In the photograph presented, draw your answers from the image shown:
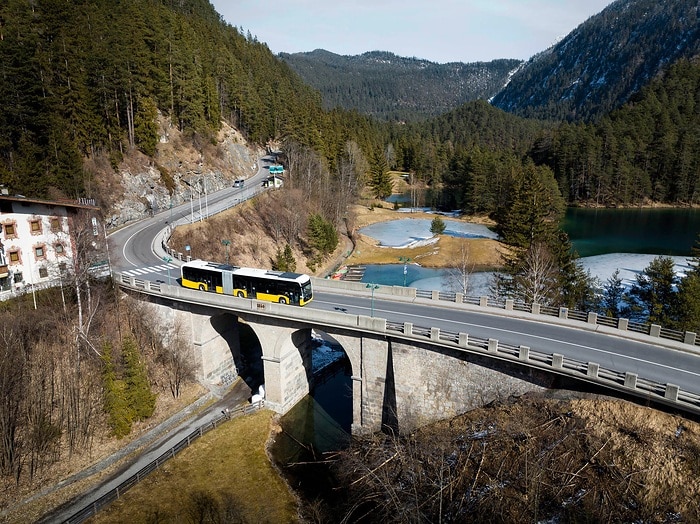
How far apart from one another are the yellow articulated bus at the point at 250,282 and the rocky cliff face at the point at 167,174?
26984 millimetres

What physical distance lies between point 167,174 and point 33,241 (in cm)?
3367

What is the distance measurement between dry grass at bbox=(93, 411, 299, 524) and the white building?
18734 mm

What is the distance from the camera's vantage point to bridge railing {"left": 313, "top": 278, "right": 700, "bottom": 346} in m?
29.2

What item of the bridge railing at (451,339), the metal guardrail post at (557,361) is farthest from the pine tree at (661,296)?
the metal guardrail post at (557,361)

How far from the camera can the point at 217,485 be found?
28328 mm

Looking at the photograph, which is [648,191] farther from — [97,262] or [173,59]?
[97,262]

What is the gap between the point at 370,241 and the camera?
3401 inches

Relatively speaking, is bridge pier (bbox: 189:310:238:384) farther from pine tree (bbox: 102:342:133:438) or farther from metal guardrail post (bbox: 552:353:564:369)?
metal guardrail post (bbox: 552:353:564:369)

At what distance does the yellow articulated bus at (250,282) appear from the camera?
116 feet

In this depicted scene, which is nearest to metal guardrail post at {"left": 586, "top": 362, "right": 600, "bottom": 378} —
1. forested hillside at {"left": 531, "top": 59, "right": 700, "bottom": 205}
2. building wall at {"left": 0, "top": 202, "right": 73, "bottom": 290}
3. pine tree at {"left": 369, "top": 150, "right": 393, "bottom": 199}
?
building wall at {"left": 0, "top": 202, "right": 73, "bottom": 290}

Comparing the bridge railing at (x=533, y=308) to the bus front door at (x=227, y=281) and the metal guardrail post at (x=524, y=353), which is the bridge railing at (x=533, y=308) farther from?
the metal guardrail post at (x=524, y=353)

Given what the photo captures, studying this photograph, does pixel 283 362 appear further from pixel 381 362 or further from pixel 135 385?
pixel 135 385

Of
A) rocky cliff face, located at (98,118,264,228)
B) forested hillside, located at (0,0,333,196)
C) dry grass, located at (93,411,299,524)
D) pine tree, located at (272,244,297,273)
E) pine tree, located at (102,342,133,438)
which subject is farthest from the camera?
rocky cliff face, located at (98,118,264,228)

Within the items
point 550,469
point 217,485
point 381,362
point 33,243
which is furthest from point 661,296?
point 33,243
